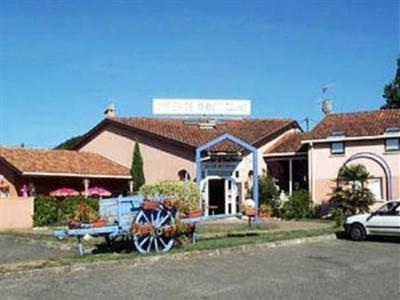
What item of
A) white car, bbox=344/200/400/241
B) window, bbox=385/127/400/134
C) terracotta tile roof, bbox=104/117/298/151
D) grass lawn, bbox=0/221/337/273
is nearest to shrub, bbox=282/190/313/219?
terracotta tile roof, bbox=104/117/298/151

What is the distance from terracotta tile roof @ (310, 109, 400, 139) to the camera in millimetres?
32312

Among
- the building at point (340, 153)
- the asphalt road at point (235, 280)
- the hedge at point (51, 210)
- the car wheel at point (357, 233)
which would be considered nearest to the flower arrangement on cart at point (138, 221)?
the asphalt road at point (235, 280)

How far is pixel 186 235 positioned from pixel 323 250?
376 cm

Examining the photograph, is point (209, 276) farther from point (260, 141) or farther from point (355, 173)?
point (260, 141)

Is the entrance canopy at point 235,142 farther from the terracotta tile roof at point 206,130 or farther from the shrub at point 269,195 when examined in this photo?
the terracotta tile roof at point 206,130

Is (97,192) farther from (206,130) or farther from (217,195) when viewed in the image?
(206,130)

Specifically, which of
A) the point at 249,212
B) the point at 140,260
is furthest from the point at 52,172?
the point at 140,260

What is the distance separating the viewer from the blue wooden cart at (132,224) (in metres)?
15.7

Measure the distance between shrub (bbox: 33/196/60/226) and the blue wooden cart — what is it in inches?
510

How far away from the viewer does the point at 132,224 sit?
16.0 metres

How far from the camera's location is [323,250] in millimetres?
17766

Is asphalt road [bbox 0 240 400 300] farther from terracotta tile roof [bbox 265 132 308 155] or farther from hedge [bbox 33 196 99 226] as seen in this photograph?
terracotta tile roof [bbox 265 132 308 155]

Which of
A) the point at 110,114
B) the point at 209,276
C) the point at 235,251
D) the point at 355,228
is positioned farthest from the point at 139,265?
the point at 110,114

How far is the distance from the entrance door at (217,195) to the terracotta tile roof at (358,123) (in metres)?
5.38
